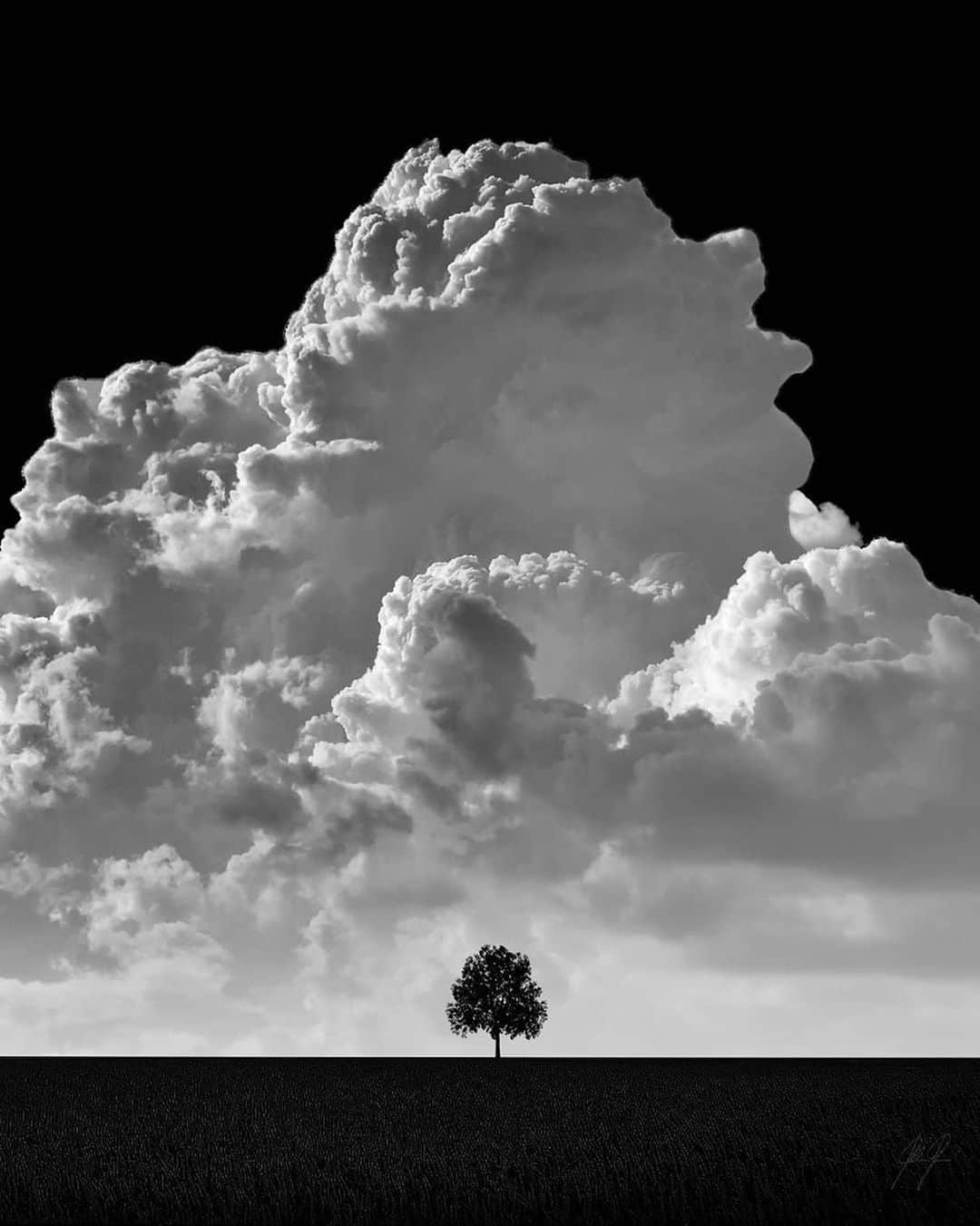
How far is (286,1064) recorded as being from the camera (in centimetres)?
10256

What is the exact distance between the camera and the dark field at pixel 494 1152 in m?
30.8

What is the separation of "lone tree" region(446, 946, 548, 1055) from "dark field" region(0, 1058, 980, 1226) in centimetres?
4686

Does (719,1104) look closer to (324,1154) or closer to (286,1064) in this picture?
(324,1154)

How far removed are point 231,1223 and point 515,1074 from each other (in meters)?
58.1

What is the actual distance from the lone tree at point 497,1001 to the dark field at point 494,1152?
1845 inches

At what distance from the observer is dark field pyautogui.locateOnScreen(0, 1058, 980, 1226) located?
30750 mm

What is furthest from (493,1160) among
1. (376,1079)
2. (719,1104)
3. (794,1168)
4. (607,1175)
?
(376,1079)
